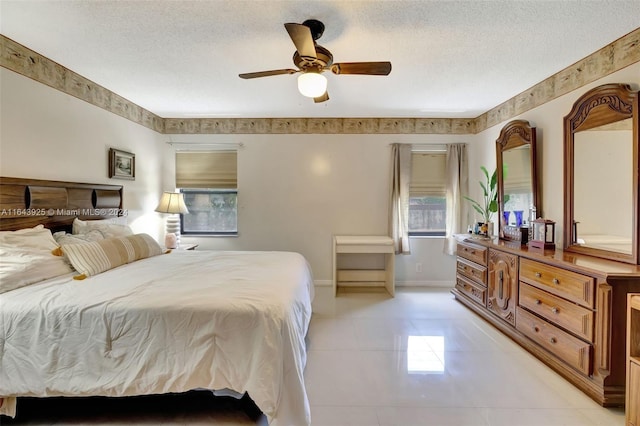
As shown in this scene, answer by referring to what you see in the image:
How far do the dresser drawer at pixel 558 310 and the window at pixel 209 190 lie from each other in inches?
145

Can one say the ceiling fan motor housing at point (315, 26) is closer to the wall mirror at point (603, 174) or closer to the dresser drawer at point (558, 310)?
the wall mirror at point (603, 174)

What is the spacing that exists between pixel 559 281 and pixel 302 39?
98.2 inches

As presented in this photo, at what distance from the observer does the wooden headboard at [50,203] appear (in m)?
2.23

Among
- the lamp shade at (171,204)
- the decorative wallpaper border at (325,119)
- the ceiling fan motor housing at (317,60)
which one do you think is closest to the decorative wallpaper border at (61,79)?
the decorative wallpaper border at (325,119)

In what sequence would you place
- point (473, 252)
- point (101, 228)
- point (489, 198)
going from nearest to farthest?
point (101, 228) < point (473, 252) < point (489, 198)

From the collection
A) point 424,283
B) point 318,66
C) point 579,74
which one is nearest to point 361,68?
point 318,66

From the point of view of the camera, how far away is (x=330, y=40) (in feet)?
7.39

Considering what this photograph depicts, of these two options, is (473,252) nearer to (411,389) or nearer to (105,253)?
(411,389)

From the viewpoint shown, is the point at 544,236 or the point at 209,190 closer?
the point at 544,236

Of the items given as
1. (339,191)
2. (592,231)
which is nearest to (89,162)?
(339,191)

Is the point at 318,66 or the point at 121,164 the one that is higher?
the point at 318,66

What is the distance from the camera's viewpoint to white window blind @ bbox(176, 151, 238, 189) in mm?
4438

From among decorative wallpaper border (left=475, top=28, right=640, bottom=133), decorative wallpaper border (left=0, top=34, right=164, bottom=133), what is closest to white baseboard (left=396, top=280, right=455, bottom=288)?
decorative wallpaper border (left=475, top=28, right=640, bottom=133)

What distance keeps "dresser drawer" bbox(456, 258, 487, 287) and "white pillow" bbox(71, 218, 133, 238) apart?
383 centimetres
